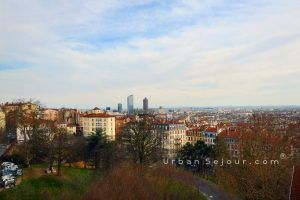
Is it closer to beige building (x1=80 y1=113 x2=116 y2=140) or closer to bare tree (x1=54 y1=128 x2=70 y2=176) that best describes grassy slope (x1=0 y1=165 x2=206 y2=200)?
bare tree (x1=54 y1=128 x2=70 y2=176)

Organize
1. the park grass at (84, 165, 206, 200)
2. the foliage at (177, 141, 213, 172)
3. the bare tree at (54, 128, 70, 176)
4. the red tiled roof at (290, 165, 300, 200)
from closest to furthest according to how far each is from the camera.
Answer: the red tiled roof at (290, 165, 300, 200) < the park grass at (84, 165, 206, 200) < the bare tree at (54, 128, 70, 176) < the foliage at (177, 141, 213, 172)

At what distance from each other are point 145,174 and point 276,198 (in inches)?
317

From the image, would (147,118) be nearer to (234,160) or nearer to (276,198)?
(234,160)

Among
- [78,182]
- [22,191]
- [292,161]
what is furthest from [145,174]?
[292,161]

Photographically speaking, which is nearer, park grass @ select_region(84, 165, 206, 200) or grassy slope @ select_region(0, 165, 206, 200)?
park grass @ select_region(84, 165, 206, 200)

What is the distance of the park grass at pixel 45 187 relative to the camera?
61.7 ft

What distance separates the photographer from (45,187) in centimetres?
2330

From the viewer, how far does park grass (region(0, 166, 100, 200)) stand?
1881 centimetres

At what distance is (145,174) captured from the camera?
916 inches

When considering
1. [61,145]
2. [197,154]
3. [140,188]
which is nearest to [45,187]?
[140,188]

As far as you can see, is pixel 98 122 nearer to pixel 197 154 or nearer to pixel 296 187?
pixel 197 154

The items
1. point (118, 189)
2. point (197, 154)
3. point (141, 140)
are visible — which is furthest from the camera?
point (197, 154)

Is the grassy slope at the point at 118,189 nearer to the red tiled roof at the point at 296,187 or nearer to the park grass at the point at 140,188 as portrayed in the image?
the park grass at the point at 140,188

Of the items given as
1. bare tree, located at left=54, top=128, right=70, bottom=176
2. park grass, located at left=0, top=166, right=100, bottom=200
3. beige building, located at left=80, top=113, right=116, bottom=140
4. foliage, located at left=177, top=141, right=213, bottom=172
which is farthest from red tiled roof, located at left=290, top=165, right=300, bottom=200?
beige building, located at left=80, top=113, right=116, bottom=140
